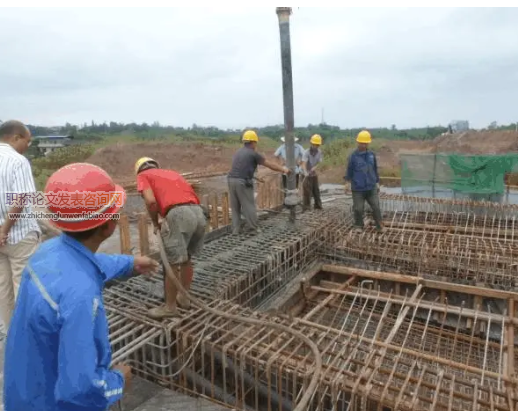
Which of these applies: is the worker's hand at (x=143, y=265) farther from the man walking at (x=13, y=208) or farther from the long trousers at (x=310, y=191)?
the long trousers at (x=310, y=191)

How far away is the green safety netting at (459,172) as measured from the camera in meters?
9.24

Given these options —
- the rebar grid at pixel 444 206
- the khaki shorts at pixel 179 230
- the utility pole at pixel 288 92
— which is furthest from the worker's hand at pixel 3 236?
the rebar grid at pixel 444 206

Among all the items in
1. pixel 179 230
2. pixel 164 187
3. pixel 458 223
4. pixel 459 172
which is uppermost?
pixel 164 187

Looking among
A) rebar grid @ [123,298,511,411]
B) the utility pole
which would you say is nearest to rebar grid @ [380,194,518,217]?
the utility pole

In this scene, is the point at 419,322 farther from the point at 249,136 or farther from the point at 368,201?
the point at 249,136

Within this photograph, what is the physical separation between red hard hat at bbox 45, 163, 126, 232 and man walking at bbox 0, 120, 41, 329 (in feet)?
5.66

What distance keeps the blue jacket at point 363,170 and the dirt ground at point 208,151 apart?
62.9 feet

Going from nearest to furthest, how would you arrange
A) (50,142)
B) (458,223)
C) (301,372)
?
(301,372) → (458,223) → (50,142)

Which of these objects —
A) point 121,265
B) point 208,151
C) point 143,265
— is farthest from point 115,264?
point 208,151

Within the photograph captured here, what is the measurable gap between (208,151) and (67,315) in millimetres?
30808

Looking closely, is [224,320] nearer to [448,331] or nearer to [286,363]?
[286,363]

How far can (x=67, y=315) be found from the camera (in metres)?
1.21

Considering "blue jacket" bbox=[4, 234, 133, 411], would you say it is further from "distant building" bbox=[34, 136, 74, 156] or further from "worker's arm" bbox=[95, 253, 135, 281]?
"distant building" bbox=[34, 136, 74, 156]

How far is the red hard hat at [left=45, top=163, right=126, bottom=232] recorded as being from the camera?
1.37m
